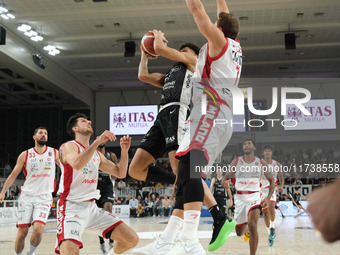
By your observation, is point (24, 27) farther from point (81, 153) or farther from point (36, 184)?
point (81, 153)

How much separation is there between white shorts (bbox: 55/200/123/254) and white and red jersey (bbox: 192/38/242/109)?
1692 mm

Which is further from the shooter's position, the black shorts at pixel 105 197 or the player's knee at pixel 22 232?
the black shorts at pixel 105 197

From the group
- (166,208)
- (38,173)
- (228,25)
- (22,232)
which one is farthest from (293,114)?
(228,25)

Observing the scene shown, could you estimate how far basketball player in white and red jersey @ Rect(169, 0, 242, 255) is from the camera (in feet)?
9.91

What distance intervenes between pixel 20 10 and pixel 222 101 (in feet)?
38.5

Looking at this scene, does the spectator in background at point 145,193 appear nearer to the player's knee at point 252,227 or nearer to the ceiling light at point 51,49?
the ceiling light at point 51,49

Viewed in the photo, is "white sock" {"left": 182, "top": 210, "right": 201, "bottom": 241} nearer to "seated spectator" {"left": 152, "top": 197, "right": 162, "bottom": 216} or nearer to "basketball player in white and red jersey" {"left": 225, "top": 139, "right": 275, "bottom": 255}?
"basketball player in white and red jersey" {"left": 225, "top": 139, "right": 275, "bottom": 255}

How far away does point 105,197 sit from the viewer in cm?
687

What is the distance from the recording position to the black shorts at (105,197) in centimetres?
683

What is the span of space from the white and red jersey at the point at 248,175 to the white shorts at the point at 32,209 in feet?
10.1

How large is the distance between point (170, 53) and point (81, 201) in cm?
179

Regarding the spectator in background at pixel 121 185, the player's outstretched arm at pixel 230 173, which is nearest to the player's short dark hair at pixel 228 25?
the player's outstretched arm at pixel 230 173

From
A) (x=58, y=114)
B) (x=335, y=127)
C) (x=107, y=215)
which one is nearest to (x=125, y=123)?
(x=58, y=114)

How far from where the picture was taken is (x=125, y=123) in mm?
21406
